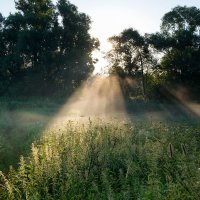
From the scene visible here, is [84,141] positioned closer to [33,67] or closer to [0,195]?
[0,195]

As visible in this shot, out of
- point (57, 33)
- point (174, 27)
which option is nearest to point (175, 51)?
point (174, 27)

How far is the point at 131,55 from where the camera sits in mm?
61094

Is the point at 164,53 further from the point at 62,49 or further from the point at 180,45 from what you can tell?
the point at 62,49

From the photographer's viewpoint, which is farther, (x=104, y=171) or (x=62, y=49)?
(x=62, y=49)

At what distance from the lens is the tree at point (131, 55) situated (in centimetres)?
5969

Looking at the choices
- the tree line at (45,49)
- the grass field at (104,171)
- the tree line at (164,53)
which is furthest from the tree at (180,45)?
the grass field at (104,171)

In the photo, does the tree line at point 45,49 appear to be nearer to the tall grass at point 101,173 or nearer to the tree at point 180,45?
the tree at point 180,45

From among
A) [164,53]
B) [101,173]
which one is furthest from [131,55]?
[101,173]

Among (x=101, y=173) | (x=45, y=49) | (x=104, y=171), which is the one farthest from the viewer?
(x=45, y=49)

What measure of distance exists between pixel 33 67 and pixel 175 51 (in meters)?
17.5

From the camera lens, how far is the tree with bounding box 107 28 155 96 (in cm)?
5969

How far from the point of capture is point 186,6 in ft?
184

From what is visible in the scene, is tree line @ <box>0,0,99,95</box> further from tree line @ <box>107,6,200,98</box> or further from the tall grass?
the tall grass

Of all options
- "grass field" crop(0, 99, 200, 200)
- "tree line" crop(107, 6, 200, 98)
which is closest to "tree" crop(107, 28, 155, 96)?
"tree line" crop(107, 6, 200, 98)
